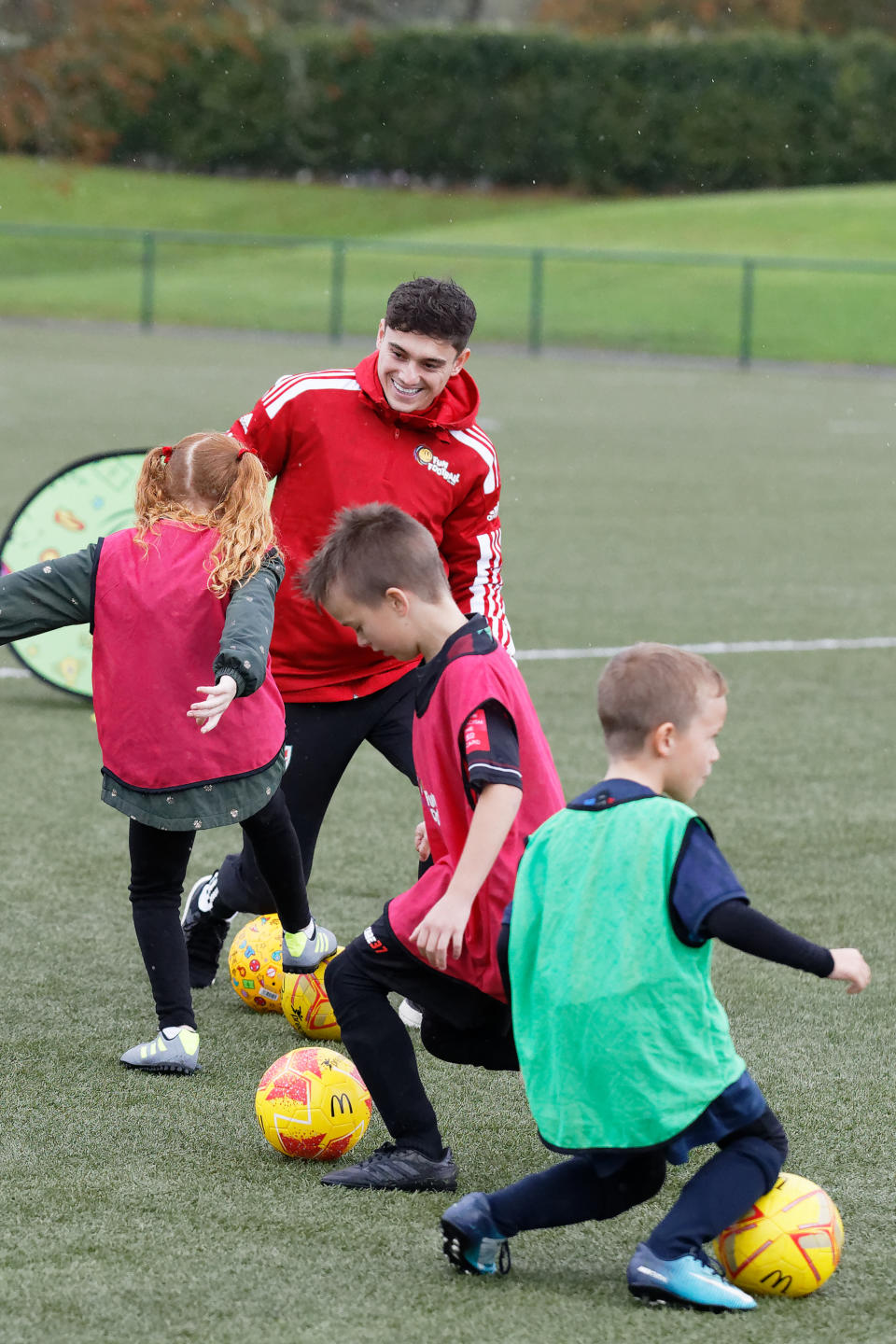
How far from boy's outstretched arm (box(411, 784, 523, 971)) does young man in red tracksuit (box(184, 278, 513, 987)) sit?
Result: 1312mm

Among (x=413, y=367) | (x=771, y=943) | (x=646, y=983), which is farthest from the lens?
(x=413, y=367)

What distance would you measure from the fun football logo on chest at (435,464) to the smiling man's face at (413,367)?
0.12 metres

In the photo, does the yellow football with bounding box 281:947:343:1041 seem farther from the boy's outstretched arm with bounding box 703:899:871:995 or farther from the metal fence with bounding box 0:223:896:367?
the metal fence with bounding box 0:223:896:367

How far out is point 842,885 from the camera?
20.5 feet

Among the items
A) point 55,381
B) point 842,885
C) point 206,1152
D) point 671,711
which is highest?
point 671,711

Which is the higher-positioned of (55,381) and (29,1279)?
(29,1279)

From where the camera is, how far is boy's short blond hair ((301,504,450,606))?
370cm

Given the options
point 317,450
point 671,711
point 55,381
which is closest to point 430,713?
point 671,711

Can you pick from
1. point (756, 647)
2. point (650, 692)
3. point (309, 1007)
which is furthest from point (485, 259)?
point (650, 692)

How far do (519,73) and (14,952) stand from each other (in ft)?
154

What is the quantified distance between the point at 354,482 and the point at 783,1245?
91.5 inches

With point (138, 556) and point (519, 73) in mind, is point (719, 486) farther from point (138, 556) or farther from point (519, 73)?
point (519, 73)

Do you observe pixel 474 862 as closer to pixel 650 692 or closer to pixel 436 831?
pixel 436 831

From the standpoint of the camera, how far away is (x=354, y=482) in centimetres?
497
